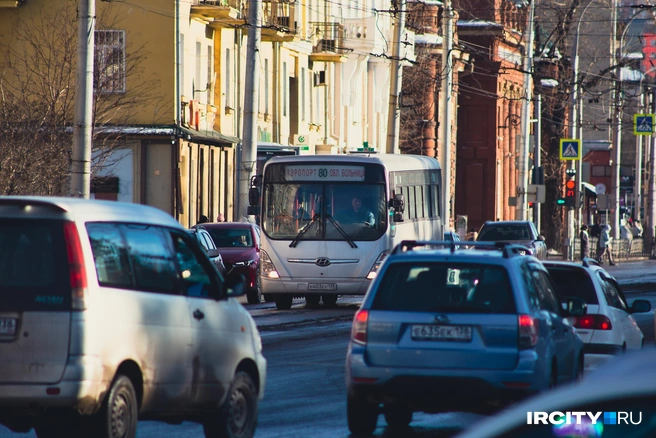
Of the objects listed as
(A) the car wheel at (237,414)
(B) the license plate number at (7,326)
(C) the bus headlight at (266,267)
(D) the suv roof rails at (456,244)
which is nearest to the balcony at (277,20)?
(C) the bus headlight at (266,267)

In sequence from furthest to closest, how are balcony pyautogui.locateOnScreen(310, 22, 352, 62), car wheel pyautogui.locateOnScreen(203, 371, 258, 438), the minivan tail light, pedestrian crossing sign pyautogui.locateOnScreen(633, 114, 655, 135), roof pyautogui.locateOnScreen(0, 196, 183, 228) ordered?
pedestrian crossing sign pyautogui.locateOnScreen(633, 114, 655, 135)
balcony pyautogui.locateOnScreen(310, 22, 352, 62)
car wheel pyautogui.locateOnScreen(203, 371, 258, 438)
roof pyautogui.locateOnScreen(0, 196, 183, 228)
the minivan tail light

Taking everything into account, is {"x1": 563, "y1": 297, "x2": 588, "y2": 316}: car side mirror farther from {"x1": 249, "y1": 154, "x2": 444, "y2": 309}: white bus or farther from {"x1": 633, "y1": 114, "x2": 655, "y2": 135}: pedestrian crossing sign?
{"x1": 633, "y1": 114, "x2": 655, "y2": 135}: pedestrian crossing sign

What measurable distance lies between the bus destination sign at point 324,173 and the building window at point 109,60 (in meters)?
6.66

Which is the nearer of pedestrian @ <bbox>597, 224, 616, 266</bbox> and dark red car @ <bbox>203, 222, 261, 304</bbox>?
dark red car @ <bbox>203, 222, 261, 304</bbox>

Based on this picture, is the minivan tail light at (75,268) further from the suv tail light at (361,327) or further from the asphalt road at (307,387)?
the suv tail light at (361,327)

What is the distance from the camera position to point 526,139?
54156 mm

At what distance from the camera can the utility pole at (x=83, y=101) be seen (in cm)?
2177

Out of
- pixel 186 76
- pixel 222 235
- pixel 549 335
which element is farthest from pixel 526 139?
pixel 549 335

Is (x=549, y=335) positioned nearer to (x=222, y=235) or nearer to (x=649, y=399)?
(x=649, y=399)

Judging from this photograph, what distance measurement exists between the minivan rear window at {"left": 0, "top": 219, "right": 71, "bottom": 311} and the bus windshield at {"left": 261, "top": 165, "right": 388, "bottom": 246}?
17.5 meters

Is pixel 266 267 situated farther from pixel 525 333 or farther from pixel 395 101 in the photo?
pixel 395 101

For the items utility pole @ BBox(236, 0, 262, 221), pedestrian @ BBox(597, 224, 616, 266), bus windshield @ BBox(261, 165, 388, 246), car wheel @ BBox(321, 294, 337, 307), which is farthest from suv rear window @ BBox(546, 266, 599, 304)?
pedestrian @ BBox(597, 224, 616, 266)

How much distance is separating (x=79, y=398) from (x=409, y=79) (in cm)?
5685

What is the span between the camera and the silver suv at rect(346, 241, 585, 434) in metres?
10.1
